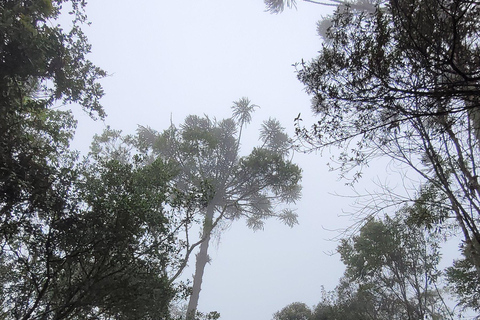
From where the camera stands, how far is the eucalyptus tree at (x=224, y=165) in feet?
48.6

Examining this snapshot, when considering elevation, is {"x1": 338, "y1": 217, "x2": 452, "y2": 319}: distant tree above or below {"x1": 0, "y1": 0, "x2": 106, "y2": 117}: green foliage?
below

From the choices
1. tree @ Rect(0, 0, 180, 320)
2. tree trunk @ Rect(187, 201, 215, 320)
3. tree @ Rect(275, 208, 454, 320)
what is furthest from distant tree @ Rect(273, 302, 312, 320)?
tree @ Rect(0, 0, 180, 320)

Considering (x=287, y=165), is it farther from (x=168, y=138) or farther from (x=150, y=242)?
A: (x=150, y=242)

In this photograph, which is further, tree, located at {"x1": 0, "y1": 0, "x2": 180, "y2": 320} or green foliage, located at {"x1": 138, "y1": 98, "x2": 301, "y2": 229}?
green foliage, located at {"x1": 138, "y1": 98, "x2": 301, "y2": 229}

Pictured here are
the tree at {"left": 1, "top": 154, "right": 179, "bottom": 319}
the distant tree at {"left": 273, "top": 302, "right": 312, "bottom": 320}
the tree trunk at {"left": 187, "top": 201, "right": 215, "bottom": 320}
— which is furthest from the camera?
the distant tree at {"left": 273, "top": 302, "right": 312, "bottom": 320}

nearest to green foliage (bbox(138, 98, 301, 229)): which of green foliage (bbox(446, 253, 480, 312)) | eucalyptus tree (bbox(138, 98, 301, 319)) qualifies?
eucalyptus tree (bbox(138, 98, 301, 319))

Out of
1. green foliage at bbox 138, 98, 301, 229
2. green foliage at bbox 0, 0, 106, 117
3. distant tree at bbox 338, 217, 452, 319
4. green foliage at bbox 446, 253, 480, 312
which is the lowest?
green foliage at bbox 446, 253, 480, 312

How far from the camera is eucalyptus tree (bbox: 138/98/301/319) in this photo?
1481cm

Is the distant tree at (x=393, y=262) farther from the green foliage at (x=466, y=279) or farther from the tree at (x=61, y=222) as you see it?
the tree at (x=61, y=222)

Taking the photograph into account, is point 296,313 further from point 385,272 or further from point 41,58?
point 41,58

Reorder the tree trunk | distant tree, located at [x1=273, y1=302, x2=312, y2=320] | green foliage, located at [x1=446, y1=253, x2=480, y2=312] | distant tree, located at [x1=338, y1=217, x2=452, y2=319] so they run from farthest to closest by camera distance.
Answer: distant tree, located at [x1=273, y1=302, x2=312, y2=320] → the tree trunk → distant tree, located at [x1=338, y1=217, x2=452, y2=319] → green foliage, located at [x1=446, y1=253, x2=480, y2=312]

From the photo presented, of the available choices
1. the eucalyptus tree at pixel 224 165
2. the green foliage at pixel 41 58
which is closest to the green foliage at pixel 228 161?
the eucalyptus tree at pixel 224 165

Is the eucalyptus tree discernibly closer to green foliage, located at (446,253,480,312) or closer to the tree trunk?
the tree trunk

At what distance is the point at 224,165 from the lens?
17875mm
